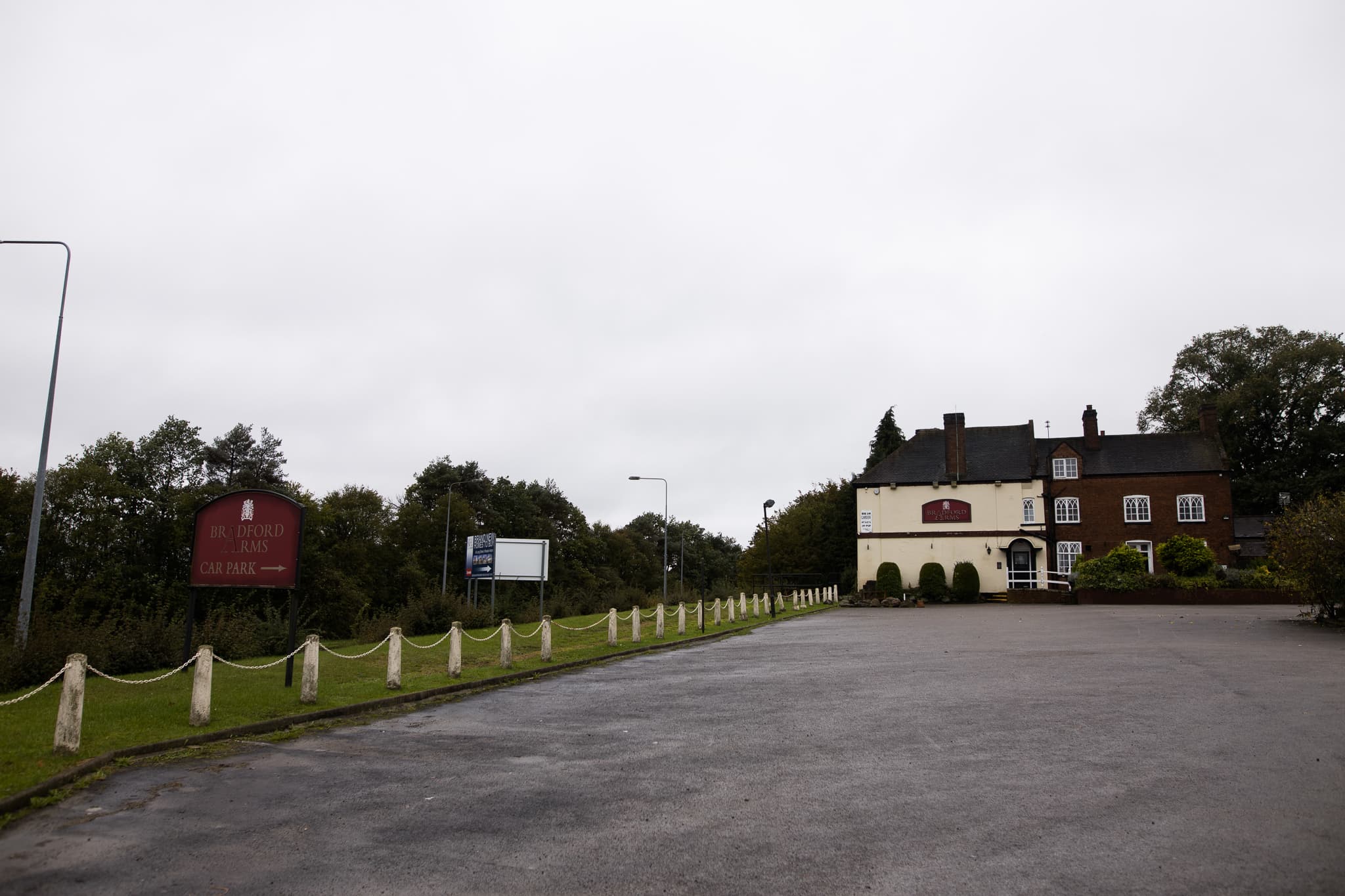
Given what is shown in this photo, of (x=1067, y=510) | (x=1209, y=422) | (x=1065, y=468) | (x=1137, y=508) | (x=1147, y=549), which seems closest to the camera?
(x=1147, y=549)

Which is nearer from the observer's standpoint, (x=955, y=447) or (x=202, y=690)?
(x=202, y=690)

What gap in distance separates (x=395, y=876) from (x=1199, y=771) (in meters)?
6.48

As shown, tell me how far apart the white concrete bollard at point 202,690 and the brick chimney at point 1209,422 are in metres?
55.5

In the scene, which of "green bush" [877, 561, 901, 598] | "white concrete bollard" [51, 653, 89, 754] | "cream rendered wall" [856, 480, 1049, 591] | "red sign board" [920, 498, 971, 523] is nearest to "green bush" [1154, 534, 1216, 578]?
"cream rendered wall" [856, 480, 1049, 591]

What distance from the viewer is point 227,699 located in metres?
12.5

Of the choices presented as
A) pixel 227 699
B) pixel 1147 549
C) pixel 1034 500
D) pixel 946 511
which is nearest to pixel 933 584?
pixel 946 511

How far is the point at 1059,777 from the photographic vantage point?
24.8ft

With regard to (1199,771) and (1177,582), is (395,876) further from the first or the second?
(1177,582)

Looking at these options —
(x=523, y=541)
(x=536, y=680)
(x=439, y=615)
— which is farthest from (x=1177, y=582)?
(x=536, y=680)

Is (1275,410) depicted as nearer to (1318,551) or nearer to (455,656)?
(1318,551)

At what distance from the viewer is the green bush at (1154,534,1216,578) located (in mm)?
42031

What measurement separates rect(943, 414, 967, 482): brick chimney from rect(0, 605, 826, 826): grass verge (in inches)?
1487

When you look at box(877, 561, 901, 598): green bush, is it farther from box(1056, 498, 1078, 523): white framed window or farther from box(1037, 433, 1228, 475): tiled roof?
box(1037, 433, 1228, 475): tiled roof

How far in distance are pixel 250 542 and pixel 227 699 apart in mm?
2990
